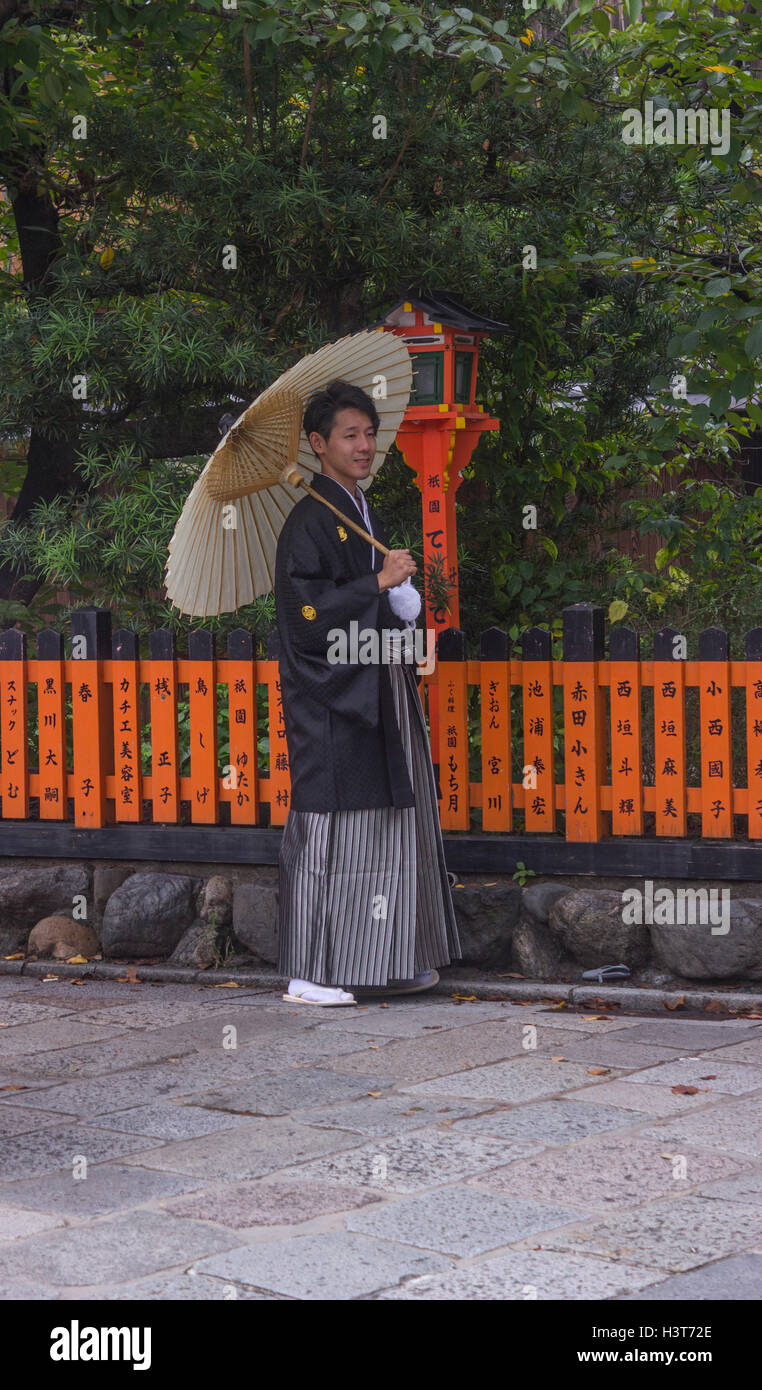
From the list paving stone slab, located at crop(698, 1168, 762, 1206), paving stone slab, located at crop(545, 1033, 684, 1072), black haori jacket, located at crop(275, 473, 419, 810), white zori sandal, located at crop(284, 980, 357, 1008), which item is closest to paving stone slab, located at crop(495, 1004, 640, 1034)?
paving stone slab, located at crop(545, 1033, 684, 1072)

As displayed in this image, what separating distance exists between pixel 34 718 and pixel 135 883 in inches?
66.6

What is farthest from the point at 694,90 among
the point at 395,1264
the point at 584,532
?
the point at 395,1264

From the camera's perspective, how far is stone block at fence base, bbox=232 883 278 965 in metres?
6.32

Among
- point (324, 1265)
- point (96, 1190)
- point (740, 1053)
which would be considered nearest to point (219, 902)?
point (740, 1053)

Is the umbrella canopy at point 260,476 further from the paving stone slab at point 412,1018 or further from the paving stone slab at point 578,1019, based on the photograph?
the paving stone slab at point 578,1019

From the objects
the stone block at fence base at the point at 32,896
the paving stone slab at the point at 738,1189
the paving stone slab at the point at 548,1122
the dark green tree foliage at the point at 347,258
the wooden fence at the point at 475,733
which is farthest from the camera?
the stone block at fence base at the point at 32,896

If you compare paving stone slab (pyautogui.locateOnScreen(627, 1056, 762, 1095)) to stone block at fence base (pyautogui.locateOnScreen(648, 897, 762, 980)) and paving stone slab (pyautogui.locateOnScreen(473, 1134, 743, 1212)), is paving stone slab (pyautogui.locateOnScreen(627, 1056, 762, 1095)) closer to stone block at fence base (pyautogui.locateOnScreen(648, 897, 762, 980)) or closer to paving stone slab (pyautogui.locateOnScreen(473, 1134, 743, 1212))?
paving stone slab (pyautogui.locateOnScreen(473, 1134, 743, 1212))

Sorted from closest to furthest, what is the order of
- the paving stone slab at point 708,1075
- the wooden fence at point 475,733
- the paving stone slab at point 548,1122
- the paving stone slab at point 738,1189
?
the paving stone slab at point 738,1189 → the paving stone slab at point 548,1122 → the paving stone slab at point 708,1075 → the wooden fence at point 475,733

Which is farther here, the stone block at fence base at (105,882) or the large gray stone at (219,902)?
the stone block at fence base at (105,882)

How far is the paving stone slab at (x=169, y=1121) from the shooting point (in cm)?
415

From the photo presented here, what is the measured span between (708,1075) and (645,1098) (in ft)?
1.09

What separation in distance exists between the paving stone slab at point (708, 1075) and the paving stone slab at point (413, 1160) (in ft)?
2.50

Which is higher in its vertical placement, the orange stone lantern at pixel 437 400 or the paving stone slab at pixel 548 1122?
the orange stone lantern at pixel 437 400

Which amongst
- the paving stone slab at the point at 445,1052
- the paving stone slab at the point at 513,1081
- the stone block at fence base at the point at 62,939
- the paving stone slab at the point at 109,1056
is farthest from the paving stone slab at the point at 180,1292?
the stone block at fence base at the point at 62,939
